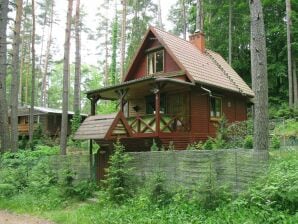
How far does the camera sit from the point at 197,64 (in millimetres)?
19625

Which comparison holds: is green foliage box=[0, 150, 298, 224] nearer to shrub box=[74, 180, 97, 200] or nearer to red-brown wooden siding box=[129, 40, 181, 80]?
shrub box=[74, 180, 97, 200]

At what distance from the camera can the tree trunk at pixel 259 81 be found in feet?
30.8

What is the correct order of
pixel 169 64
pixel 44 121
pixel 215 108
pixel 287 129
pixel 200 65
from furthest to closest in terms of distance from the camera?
pixel 44 121 → pixel 215 108 → pixel 200 65 → pixel 287 129 → pixel 169 64

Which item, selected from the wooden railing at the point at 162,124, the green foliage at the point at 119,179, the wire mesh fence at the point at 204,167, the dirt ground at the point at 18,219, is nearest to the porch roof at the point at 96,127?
the green foliage at the point at 119,179

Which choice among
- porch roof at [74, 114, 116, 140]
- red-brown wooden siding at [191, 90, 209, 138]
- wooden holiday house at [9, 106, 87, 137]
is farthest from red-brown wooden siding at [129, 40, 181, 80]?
wooden holiday house at [9, 106, 87, 137]

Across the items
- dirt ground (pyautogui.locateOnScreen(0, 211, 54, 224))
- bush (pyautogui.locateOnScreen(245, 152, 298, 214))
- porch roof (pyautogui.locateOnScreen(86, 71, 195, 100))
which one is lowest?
dirt ground (pyautogui.locateOnScreen(0, 211, 54, 224))

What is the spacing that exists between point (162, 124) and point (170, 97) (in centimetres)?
284

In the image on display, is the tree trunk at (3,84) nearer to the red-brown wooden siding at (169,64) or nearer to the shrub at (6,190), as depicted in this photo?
the shrub at (6,190)

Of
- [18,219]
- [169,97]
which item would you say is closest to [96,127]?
[18,219]

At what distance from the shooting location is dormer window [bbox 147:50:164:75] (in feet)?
66.3

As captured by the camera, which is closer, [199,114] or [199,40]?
[199,114]

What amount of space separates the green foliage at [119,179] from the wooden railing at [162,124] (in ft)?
15.9

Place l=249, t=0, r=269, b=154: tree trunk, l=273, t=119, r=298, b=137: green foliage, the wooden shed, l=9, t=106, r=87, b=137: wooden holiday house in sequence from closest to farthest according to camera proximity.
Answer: l=249, t=0, r=269, b=154: tree trunk, the wooden shed, l=273, t=119, r=298, b=137: green foliage, l=9, t=106, r=87, b=137: wooden holiday house

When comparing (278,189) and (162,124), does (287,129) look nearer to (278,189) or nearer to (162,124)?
(162,124)
